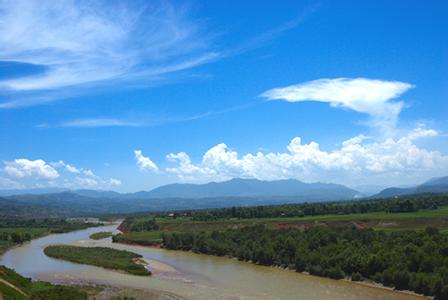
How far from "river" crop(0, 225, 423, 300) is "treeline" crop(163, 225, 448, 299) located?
5.15 ft

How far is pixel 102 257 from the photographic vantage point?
231ft

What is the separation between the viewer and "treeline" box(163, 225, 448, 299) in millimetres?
44594

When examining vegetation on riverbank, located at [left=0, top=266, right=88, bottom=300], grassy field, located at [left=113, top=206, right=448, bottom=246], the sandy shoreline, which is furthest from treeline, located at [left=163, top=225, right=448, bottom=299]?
vegetation on riverbank, located at [left=0, top=266, right=88, bottom=300]

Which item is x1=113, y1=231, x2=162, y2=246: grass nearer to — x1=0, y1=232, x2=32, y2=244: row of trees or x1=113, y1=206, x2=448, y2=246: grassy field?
x1=113, y1=206, x2=448, y2=246: grassy field

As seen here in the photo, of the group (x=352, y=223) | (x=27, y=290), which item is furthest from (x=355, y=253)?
(x=352, y=223)

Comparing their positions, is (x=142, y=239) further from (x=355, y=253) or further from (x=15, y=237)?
(x=355, y=253)

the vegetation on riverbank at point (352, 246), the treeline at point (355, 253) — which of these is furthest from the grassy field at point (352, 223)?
the treeline at point (355, 253)

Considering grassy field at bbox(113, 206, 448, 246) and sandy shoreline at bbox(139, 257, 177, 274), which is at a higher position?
grassy field at bbox(113, 206, 448, 246)

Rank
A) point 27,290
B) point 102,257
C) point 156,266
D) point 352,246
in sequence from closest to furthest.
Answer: point 27,290
point 352,246
point 156,266
point 102,257

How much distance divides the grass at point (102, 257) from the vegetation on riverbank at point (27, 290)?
1568 centimetres

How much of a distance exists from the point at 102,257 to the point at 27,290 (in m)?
29.6

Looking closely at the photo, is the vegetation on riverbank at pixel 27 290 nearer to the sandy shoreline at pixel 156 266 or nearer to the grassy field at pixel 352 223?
the sandy shoreline at pixel 156 266

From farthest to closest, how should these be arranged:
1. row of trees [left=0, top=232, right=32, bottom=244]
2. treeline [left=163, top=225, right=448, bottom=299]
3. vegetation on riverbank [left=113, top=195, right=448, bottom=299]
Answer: row of trees [left=0, top=232, right=32, bottom=244] → vegetation on riverbank [left=113, top=195, right=448, bottom=299] → treeline [left=163, top=225, right=448, bottom=299]

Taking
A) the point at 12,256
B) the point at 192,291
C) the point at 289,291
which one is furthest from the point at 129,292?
the point at 12,256
